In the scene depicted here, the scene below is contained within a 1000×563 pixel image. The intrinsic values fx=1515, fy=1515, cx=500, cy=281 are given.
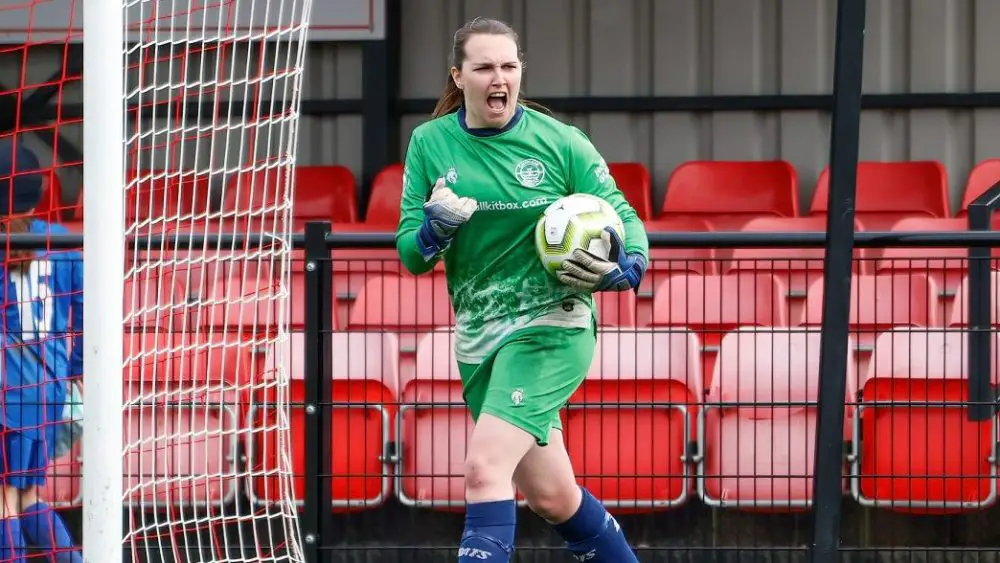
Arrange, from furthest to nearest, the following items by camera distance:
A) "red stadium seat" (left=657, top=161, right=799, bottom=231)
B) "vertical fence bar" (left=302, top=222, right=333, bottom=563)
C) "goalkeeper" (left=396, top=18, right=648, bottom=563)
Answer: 1. "red stadium seat" (left=657, top=161, right=799, bottom=231)
2. "vertical fence bar" (left=302, top=222, right=333, bottom=563)
3. "goalkeeper" (left=396, top=18, right=648, bottom=563)

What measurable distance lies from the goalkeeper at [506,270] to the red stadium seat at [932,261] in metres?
2.20

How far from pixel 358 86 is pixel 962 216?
4906mm

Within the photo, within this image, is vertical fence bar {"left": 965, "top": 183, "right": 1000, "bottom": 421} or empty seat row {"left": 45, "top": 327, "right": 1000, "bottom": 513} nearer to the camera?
vertical fence bar {"left": 965, "top": 183, "right": 1000, "bottom": 421}

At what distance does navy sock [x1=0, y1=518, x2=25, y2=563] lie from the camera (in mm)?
6426

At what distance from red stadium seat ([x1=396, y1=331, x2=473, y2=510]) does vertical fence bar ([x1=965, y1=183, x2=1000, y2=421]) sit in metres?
2.22

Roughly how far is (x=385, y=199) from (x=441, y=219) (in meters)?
7.15

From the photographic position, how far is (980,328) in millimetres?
6312

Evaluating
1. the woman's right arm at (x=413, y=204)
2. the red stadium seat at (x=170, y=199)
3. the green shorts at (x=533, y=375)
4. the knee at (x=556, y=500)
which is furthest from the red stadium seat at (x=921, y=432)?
the red stadium seat at (x=170, y=199)

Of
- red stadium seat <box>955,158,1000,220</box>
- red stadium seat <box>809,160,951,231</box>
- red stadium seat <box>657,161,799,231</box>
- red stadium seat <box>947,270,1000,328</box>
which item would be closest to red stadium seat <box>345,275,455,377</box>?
red stadium seat <box>947,270,1000,328</box>

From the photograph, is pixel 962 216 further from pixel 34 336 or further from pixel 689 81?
pixel 34 336

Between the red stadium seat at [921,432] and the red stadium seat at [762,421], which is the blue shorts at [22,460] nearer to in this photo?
the red stadium seat at [762,421]

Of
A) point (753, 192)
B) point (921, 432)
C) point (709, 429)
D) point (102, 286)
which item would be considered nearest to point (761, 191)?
point (753, 192)

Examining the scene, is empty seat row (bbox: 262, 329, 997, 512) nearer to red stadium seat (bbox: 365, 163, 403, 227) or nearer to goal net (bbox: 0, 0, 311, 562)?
goal net (bbox: 0, 0, 311, 562)

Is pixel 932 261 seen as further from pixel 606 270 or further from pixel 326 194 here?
pixel 326 194
